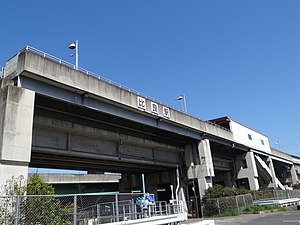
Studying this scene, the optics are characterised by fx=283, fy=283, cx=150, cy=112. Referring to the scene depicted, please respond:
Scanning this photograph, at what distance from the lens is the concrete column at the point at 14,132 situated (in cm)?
1470

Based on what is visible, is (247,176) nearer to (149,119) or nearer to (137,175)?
(137,175)

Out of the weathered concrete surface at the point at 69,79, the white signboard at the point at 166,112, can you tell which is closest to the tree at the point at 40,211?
the weathered concrete surface at the point at 69,79

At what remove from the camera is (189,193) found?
40.0 metres

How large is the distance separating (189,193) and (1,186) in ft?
98.0

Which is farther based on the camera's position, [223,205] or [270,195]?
[270,195]

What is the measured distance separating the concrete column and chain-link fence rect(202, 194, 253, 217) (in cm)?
2297

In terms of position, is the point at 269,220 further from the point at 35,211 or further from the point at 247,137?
the point at 247,137

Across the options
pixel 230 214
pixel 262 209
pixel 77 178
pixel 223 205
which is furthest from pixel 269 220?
pixel 77 178

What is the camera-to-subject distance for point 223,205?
31.6 meters

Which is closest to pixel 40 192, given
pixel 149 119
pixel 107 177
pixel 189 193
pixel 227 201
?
pixel 149 119

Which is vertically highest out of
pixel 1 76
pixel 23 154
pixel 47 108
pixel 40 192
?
pixel 1 76

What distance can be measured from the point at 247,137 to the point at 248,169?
5.51 metres

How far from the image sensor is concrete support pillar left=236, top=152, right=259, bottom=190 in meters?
47.2

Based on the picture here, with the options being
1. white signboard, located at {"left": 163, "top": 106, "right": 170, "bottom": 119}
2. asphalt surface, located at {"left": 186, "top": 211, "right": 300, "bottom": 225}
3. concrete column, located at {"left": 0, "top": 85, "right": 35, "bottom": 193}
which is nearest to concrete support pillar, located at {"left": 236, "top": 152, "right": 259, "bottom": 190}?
asphalt surface, located at {"left": 186, "top": 211, "right": 300, "bottom": 225}
